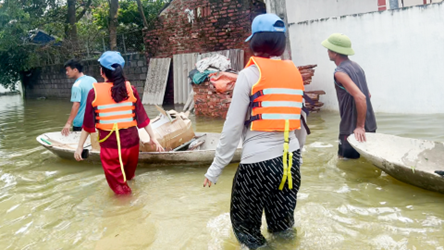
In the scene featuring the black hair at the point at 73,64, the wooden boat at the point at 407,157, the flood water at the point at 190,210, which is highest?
the black hair at the point at 73,64

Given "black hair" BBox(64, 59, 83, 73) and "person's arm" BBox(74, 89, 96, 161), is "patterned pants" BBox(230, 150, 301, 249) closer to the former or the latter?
"person's arm" BBox(74, 89, 96, 161)

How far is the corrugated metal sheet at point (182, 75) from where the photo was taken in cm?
1303

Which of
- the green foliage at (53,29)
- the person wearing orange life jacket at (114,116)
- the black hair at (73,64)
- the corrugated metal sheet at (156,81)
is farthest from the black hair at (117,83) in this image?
the green foliage at (53,29)

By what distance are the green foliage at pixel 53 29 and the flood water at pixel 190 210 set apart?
11.3 metres

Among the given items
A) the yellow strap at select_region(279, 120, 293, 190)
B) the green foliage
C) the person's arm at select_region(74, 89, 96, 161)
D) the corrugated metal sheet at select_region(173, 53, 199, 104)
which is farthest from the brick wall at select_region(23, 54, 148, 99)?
the yellow strap at select_region(279, 120, 293, 190)

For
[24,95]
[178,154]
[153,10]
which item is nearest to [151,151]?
[178,154]

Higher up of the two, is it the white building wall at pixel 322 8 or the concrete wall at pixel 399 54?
the white building wall at pixel 322 8

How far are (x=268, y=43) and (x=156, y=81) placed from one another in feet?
38.8

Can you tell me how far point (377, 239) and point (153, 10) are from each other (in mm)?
16557

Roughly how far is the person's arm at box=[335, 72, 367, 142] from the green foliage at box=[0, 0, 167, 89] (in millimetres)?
12477

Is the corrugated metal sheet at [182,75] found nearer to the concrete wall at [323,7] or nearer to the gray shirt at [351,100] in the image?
the concrete wall at [323,7]

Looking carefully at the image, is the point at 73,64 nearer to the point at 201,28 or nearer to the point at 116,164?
the point at 116,164

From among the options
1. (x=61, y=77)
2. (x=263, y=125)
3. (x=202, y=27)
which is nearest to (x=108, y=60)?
A: (x=263, y=125)

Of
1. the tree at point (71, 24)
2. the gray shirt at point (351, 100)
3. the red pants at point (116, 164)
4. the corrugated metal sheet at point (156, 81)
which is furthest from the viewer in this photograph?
the tree at point (71, 24)
